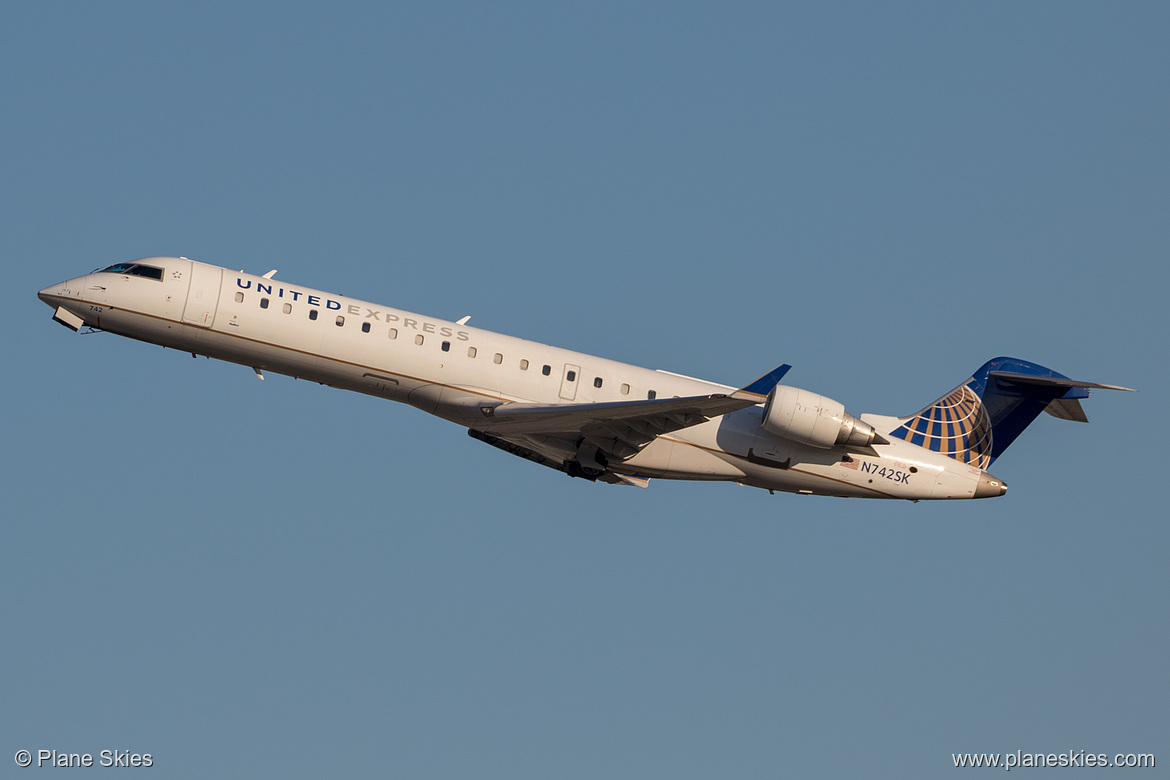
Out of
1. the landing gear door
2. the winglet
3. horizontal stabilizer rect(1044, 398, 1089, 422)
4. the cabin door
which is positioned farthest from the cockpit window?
horizontal stabilizer rect(1044, 398, 1089, 422)

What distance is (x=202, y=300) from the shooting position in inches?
1048

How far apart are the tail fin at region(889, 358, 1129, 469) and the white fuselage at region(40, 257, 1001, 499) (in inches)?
105

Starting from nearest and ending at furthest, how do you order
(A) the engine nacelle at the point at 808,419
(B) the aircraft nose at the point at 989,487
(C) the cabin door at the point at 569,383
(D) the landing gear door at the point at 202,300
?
(D) the landing gear door at the point at 202,300, (A) the engine nacelle at the point at 808,419, (C) the cabin door at the point at 569,383, (B) the aircraft nose at the point at 989,487

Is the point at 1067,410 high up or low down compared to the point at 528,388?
up

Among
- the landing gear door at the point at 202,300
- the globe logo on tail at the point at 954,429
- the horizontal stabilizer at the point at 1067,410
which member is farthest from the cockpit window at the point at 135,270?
the horizontal stabilizer at the point at 1067,410

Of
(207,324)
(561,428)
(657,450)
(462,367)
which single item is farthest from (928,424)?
(207,324)

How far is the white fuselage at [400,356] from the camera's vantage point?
2662 centimetres

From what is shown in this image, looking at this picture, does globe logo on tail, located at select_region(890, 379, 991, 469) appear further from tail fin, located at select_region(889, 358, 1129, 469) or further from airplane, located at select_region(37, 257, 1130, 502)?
airplane, located at select_region(37, 257, 1130, 502)

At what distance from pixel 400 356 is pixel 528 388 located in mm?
2737

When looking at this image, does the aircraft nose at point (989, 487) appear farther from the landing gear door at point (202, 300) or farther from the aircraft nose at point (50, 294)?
the aircraft nose at point (50, 294)

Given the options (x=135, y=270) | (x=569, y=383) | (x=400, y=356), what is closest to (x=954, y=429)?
(x=569, y=383)

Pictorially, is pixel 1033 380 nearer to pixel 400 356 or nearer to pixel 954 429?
pixel 954 429

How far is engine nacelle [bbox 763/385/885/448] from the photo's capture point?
27562mm

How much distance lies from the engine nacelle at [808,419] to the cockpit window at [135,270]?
42.0ft
